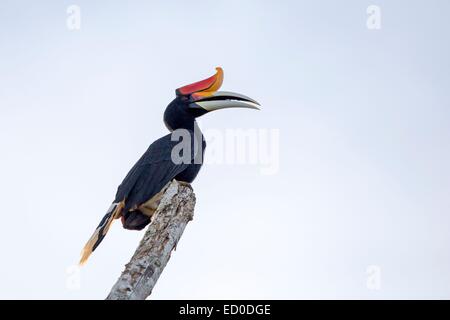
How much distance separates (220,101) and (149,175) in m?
1.92

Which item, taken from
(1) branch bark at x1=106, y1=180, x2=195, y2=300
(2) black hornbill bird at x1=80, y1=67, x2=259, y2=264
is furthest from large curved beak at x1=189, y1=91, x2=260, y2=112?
(1) branch bark at x1=106, y1=180, x2=195, y2=300

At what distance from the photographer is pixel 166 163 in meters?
7.79

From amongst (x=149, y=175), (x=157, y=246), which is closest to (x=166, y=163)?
(x=149, y=175)

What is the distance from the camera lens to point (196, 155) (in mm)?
8062

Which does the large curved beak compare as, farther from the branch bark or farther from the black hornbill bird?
the branch bark

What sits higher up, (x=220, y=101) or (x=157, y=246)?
(x=220, y=101)

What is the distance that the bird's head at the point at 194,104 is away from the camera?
8844 mm

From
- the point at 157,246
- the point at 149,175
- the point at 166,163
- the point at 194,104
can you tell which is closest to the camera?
the point at 157,246

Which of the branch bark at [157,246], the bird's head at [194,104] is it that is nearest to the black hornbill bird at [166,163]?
the bird's head at [194,104]

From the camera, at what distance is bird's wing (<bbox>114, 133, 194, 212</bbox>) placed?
7.12 meters

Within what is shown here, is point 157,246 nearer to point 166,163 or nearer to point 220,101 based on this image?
point 166,163

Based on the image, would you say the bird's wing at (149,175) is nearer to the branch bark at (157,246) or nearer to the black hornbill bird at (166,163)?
the black hornbill bird at (166,163)
